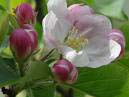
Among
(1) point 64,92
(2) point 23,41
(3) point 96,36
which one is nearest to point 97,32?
(3) point 96,36

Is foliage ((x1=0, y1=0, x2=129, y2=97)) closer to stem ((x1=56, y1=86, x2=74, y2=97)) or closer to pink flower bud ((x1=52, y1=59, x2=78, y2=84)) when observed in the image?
pink flower bud ((x1=52, y1=59, x2=78, y2=84))

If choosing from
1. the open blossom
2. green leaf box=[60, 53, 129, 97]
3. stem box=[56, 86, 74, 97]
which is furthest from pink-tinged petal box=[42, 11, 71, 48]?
stem box=[56, 86, 74, 97]

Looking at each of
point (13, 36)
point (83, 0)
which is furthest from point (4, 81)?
point (83, 0)

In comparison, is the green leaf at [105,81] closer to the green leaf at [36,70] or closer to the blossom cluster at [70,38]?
the blossom cluster at [70,38]

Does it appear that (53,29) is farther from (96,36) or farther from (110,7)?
(110,7)

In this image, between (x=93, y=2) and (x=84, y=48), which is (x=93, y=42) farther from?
(x=93, y=2)

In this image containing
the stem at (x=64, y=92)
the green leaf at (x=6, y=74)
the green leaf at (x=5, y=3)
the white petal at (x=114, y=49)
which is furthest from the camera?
the stem at (x=64, y=92)

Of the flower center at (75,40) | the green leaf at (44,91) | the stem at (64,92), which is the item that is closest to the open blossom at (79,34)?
the flower center at (75,40)

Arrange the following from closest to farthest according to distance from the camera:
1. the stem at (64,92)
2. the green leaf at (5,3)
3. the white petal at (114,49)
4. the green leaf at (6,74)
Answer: the green leaf at (6,74), the white petal at (114,49), the green leaf at (5,3), the stem at (64,92)
